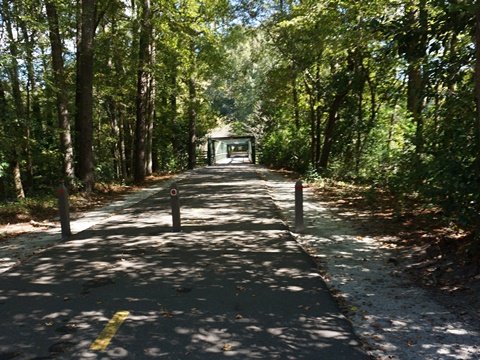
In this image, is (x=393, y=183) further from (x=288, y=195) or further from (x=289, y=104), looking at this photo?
(x=289, y=104)

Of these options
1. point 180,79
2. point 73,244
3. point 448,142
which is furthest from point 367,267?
point 180,79

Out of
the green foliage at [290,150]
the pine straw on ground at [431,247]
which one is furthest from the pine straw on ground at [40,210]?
the green foliage at [290,150]

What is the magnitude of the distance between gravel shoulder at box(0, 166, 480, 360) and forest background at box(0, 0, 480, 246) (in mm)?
1226

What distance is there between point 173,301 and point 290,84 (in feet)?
61.9

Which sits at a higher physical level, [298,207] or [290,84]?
[290,84]

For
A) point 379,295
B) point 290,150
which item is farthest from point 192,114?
point 379,295

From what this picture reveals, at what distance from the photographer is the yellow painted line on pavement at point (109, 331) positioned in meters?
3.55

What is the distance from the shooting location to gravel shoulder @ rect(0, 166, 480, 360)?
351cm

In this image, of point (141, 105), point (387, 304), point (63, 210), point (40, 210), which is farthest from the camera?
point (141, 105)

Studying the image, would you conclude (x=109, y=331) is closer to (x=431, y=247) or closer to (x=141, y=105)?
(x=431, y=247)

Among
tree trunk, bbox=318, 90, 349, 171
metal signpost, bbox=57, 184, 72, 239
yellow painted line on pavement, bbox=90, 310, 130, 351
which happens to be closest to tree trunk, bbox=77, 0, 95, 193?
metal signpost, bbox=57, 184, 72, 239

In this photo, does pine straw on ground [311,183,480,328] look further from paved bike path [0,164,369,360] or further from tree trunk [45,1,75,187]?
tree trunk [45,1,75,187]

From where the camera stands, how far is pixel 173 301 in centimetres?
461

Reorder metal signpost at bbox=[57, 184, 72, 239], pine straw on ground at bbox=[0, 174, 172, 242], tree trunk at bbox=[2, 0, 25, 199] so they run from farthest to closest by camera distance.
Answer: tree trunk at bbox=[2, 0, 25, 199] < pine straw on ground at bbox=[0, 174, 172, 242] < metal signpost at bbox=[57, 184, 72, 239]
